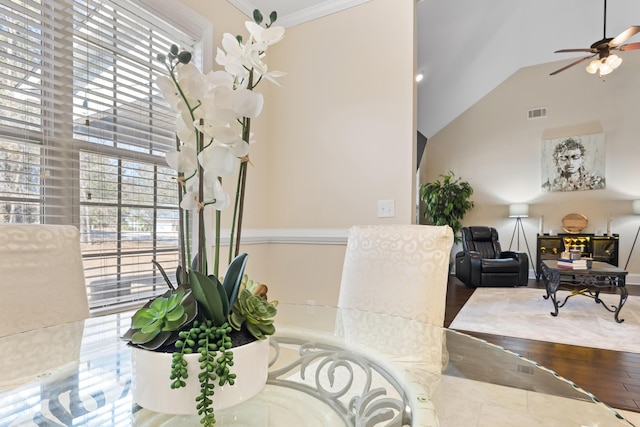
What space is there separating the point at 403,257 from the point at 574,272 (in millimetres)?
3542

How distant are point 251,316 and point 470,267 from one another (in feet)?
18.3

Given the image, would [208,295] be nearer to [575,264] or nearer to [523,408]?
[523,408]

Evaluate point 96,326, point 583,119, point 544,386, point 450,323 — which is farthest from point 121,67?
point 583,119

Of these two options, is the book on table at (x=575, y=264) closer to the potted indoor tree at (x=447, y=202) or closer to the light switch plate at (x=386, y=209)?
the potted indoor tree at (x=447, y=202)

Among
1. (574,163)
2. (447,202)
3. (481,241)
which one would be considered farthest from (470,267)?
(574,163)

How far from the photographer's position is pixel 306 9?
2506 millimetres

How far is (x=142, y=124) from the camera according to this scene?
1.85 meters

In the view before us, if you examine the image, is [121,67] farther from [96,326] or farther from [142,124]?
[96,326]

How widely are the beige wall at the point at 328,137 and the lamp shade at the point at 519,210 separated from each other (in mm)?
5306

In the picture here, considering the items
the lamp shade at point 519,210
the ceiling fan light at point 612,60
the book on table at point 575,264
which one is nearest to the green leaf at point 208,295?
the book on table at point 575,264

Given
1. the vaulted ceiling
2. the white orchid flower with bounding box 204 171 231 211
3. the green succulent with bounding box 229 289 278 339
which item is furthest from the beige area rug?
the vaulted ceiling

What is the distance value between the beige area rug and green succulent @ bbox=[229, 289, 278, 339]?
10.5 ft

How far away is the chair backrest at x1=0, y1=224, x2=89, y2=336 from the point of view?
1.00 m

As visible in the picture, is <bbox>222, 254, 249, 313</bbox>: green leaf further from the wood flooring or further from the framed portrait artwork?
the framed portrait artwork
